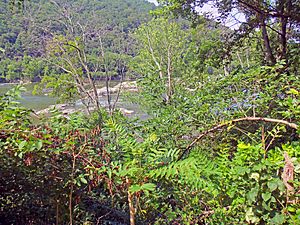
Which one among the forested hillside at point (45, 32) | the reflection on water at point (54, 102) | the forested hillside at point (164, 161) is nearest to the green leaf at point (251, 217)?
the forested hillside at point (164, 161)

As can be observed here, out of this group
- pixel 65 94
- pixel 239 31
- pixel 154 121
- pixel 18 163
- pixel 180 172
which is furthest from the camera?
pixel 65 94

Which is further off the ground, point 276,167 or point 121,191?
point 276,167

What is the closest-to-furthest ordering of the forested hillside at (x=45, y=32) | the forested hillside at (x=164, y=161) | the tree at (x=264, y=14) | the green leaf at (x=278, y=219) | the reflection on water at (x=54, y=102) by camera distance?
1. the green leaf at (x=278, y=219)
2. the forested hillside at (x=164, y=161)
3. the tree at (x=264, y=14)
4. the reflection on water at (x=54, y=102)
5. the forested hillside at (x=45, y=32)

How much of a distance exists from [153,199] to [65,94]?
8.29 m

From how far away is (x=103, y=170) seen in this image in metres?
1.40

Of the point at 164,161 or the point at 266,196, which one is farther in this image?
the point at 164,161

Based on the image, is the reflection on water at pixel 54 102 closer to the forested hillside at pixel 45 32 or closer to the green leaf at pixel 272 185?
the forested hillside at pixel 45 32

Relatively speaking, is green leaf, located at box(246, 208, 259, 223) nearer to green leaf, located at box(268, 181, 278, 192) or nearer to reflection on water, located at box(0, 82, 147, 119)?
green leaf, located at box(268, 181, 278, 192)

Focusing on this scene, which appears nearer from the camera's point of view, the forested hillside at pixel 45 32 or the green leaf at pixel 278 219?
the green leaf at pixel 278 219

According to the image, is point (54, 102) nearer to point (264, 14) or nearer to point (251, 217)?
point (264, 14)

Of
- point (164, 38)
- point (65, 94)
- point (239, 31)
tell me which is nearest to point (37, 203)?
point (239, 31)

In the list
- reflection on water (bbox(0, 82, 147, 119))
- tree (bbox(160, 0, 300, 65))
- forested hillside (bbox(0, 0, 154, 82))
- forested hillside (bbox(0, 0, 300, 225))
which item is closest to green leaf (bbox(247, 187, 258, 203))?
forested hillside (bbox(0, 0, 300, 225))

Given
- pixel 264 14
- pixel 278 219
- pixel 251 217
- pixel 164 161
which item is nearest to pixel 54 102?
pixel 264 14

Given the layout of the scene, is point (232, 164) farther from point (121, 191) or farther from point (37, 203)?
point (37, 203)
